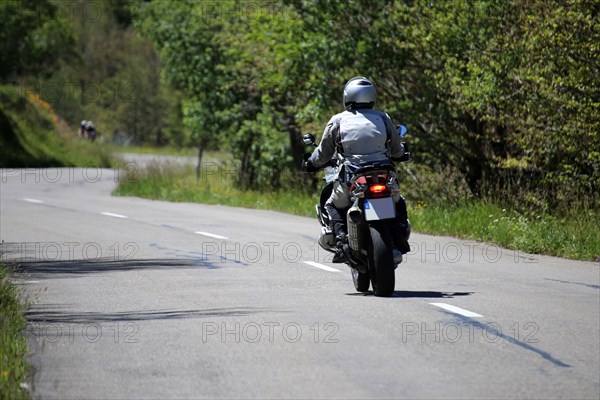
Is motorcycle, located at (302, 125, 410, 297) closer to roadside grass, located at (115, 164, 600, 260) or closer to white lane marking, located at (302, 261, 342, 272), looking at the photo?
white lane marking, located at (302, 261, 342, 272)

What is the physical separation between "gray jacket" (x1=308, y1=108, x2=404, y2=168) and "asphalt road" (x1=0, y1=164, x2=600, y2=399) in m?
1.29

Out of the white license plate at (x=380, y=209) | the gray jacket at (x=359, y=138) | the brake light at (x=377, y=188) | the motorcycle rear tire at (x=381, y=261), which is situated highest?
the gray jacket at (x=359, y=138)

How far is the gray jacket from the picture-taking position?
11398 mm

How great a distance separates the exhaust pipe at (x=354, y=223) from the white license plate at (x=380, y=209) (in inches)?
6.8

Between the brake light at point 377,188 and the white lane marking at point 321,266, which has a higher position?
the brake light at point 377,188

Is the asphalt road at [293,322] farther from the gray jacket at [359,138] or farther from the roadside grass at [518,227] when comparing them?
the gray jacket at [359,138]

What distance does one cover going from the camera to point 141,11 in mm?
62938

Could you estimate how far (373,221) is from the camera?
11070 mm

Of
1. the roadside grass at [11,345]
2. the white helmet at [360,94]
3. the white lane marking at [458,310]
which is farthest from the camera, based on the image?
the white helmet at [360,94]

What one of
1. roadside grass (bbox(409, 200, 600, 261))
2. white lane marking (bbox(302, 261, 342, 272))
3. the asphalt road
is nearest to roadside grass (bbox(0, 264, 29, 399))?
the asphalt road

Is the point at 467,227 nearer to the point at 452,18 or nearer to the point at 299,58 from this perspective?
the point at 452,18

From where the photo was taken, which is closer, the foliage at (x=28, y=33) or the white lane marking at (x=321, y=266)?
the white lane marking at (x=321, y=266)

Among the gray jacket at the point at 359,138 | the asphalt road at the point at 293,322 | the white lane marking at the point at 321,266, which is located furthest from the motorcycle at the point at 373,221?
the white lane marking at the point at 321,266

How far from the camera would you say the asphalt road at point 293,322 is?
7.30 metres
